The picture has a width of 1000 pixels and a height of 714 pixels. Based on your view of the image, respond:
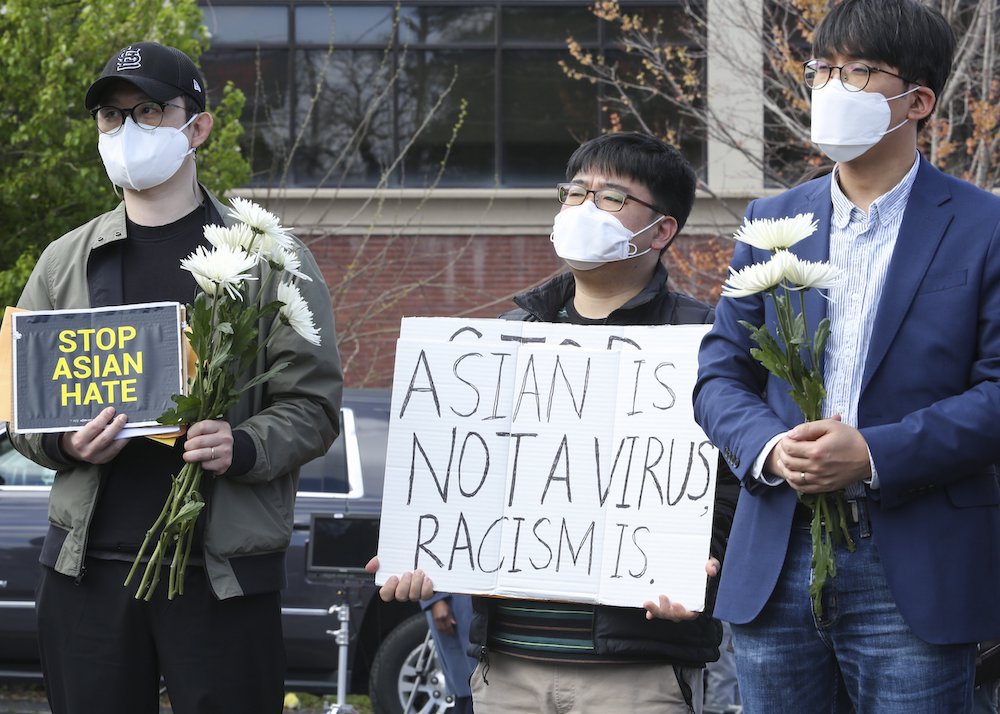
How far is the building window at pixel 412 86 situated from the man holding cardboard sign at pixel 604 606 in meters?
13.0

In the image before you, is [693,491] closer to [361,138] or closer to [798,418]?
[798,418]

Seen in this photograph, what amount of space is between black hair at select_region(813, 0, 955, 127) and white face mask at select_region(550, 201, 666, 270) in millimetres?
777

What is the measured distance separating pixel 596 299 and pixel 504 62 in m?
13.7

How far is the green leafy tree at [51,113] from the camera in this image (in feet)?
31.2

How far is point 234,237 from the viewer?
3473 millimetres

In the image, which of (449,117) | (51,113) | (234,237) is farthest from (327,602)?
(449,117)

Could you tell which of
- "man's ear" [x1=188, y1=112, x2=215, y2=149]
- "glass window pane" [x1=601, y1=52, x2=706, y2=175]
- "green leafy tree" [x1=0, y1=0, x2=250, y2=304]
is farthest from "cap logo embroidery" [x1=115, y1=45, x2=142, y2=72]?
"glass window pane" [x1=601, y1=52, x2=706, y2=175]

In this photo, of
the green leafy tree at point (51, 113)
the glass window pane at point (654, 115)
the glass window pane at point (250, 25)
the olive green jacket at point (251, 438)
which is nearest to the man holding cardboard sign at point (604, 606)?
the olive green jacket at point (251, 438)

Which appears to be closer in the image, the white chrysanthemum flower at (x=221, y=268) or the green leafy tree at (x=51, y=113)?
the white chrysanthemum flower at (x=221, y=268)

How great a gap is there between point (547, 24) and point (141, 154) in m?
13.7

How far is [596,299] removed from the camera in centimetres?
376

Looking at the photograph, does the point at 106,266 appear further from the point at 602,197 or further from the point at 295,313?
the point at 602,197

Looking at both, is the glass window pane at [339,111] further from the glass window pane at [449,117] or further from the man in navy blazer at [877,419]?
the man in navy blazer at [877,419]

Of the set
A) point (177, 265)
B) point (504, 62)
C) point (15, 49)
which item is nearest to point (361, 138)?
point (504, 62)
